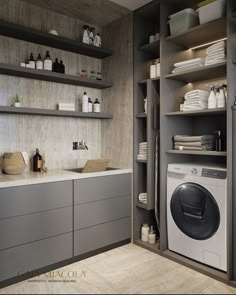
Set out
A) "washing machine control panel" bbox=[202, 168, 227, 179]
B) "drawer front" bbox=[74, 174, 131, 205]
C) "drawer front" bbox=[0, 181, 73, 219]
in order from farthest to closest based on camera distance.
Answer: "drawer front" bbox=[74, 174, 131, 205], "washing machine control panel" bbox=[202, 168, 227, 179], "drawer front" bbox=[0, 181, 73, 219]

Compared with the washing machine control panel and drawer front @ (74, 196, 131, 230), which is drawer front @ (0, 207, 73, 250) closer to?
drawer front @ (74, 196, 131, 230)

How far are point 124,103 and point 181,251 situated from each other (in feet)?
5.58

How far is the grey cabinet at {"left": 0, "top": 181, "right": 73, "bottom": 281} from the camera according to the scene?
206 cm

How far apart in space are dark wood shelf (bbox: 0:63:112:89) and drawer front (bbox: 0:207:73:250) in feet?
4.40

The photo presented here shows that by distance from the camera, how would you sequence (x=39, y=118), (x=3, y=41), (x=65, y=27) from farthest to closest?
1. (x=65, y=27)
2. (x=39, y=118)
3. (x=3, y=41)

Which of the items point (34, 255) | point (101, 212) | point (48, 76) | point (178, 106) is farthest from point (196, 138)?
point (34, 255)

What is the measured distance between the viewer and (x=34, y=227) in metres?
2.21

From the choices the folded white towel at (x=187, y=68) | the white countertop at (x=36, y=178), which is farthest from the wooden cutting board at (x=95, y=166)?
the folded white towel at (x=187, y=68)

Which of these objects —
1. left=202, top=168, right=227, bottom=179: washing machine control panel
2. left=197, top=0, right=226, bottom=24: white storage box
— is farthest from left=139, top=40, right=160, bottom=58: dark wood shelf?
left=202, top=168, right=227, bottom=179: washing machine control panel

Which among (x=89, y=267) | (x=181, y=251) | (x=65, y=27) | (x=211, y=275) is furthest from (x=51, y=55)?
(x=211, y=275)

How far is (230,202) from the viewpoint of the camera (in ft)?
6.92

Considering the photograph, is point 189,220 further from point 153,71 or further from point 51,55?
point 51,55

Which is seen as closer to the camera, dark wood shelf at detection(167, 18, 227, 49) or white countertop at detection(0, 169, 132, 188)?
white countertop at detection(0, 169, 132, 188)

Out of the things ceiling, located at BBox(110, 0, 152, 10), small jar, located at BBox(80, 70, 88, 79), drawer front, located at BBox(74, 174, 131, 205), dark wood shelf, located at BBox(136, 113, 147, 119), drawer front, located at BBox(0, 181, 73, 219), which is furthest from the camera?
small jar, located at BBox(80, 70, 88, 79)
